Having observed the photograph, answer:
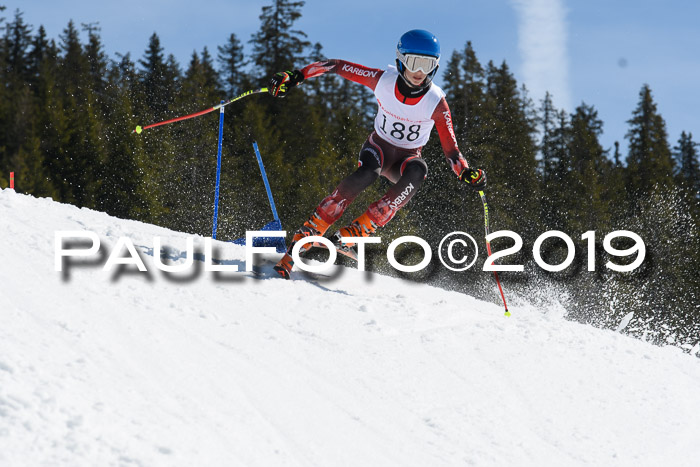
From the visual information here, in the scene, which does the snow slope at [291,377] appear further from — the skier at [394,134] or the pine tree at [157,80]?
the pine tree at [157,80]

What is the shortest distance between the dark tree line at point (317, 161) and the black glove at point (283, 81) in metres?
18.0

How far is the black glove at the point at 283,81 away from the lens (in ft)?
18.5

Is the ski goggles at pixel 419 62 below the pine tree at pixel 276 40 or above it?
below

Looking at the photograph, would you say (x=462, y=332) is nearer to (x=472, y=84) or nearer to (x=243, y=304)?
(x=243, y=304)

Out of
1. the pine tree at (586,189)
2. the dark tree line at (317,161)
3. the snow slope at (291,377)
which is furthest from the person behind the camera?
the pine tree at (586,189)

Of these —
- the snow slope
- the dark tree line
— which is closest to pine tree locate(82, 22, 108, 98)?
the dark tree line

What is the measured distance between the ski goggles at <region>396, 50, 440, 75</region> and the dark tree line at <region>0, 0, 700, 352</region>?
1818 centimetres

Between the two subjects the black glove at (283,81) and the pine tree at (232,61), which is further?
the pine tree at (232,61)

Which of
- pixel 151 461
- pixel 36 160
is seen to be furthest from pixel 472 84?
pixel 151 461

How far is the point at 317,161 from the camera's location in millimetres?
29766

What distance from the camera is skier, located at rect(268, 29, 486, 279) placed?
530 centimetres

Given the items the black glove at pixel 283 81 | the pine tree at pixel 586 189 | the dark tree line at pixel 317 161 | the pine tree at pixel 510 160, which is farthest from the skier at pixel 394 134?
the pine tree at pixel 586 189

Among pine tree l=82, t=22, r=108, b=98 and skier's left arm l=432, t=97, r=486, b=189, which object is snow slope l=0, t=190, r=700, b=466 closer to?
skier's left arm l=432, t=97, r=486, b=189

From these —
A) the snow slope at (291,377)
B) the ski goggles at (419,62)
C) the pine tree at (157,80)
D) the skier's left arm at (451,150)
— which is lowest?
the snow slope at (291,377)
